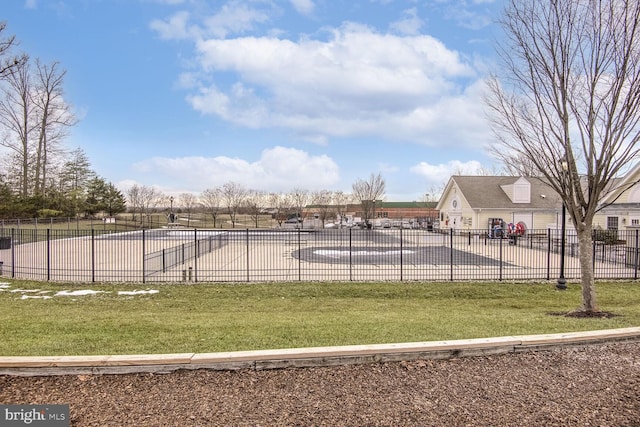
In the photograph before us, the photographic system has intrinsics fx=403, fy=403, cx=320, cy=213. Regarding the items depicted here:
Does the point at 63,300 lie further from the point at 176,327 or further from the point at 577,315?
the point at 577,315

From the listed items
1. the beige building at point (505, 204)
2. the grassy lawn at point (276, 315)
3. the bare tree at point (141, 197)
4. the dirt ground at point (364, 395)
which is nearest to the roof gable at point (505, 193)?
→ the beige building at point (505, 204)

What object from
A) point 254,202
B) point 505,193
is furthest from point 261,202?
point 505,193

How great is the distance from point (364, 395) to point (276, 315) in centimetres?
441

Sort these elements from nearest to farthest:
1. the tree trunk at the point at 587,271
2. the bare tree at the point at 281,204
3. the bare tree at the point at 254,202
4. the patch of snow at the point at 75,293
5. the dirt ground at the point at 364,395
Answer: the dirt ground at the point at 364,395 < the tree trunk at the point at 587,271 < the patch of snow at the point at 75,293 < the bare tree at the point at 254,202 < the bare tree at the point at 281,204

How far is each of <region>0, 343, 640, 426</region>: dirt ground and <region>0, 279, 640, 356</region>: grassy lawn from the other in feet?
2.63

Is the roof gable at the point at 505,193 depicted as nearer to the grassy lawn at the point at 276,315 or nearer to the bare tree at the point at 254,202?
the grassy lawn at the point at 276,315

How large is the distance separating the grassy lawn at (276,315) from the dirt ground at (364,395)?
80cm

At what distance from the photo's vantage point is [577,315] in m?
7.38

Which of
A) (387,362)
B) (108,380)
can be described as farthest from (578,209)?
(108,380)

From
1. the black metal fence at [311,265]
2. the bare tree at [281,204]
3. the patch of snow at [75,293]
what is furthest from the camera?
the bare tree at [281,204]

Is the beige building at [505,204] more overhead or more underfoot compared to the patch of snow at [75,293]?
more overhead

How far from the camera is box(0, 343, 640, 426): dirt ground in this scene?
3184 millimetres

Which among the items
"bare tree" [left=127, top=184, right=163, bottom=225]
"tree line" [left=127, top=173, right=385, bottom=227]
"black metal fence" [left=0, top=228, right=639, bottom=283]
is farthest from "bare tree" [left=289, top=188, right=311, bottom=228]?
"black metal fence" [left=0, top=228, right=639, bottom=283]

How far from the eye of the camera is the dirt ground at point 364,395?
3184 millimetres
